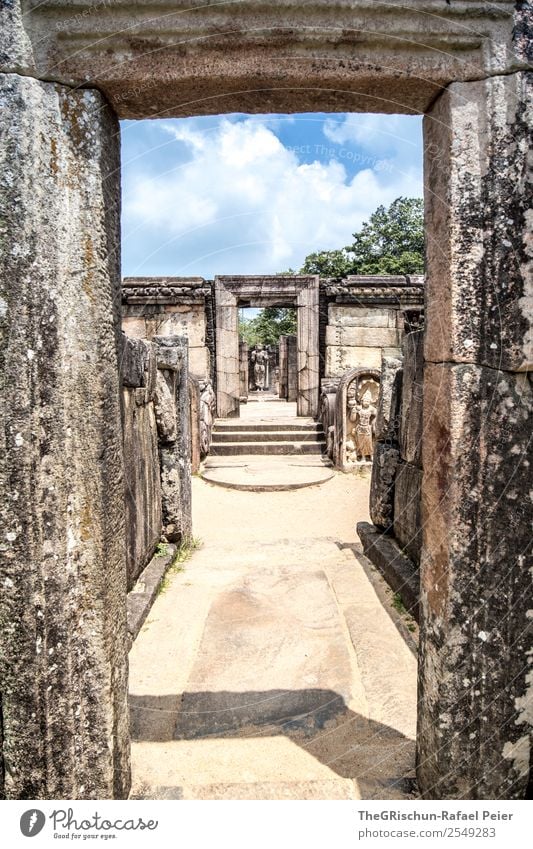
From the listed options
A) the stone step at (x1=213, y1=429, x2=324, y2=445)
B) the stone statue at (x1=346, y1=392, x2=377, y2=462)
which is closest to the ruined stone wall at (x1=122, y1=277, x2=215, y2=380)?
the stone step at (x1=213, y1=429, x2=324, y2=445)

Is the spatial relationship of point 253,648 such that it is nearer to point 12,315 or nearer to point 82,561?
point 82,561

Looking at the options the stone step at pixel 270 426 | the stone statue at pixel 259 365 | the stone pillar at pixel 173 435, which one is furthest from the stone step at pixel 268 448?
the stone statue at pixel 259 365

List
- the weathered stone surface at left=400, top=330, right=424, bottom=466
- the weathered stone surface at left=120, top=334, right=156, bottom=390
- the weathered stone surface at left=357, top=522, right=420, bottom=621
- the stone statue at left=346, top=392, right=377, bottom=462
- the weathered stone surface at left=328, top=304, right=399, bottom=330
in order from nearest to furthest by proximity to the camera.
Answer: the weathered stone surface at left=120, top=334, right=156, bottom=390, the weathered stone surface at left=357, top=522, right=420, bottom=621, the weathered stone surface at left=400, top=330, right=424, bottom=466, the stone statue at left=346, top=392, right=377, bottom=462, the weathered stone surface at left=328, top=304, right=399, bottom=330

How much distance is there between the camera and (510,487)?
1559 mm

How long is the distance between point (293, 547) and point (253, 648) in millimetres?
1951

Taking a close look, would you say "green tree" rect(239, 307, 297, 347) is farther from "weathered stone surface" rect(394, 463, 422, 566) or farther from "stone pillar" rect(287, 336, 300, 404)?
"weathered stone surface" rect(394, 463, 422, 566)

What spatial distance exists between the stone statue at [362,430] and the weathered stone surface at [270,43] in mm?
6614

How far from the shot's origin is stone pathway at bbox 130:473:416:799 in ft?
6.21

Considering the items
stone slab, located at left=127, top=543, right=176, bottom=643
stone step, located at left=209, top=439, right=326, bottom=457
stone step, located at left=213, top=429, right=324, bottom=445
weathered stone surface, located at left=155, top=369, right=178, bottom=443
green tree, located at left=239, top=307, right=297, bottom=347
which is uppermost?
green tree, located at left=239, top=307, right=297, bottom=347

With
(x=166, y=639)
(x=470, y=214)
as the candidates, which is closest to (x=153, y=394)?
(x=166, y=639)

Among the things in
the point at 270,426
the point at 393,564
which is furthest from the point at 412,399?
the point at 270,426

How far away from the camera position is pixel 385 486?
14.1 ft

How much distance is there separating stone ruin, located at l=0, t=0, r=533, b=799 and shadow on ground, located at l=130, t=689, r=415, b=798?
0.98ft

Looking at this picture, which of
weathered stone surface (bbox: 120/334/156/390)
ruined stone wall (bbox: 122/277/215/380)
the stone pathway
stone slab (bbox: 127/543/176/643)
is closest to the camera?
the stone pathway
